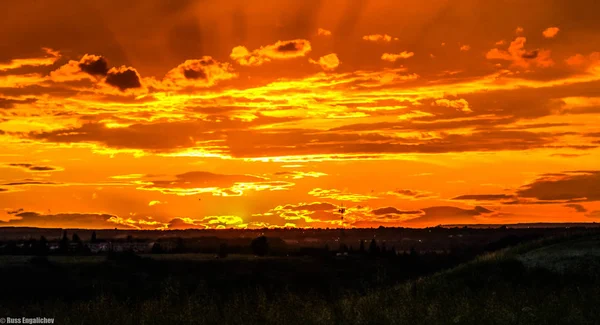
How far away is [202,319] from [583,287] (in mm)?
17850

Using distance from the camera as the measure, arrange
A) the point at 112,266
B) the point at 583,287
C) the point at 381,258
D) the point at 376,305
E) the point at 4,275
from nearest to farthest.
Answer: the point at 376,305 → the point at 583,287 → the point at 4,275 → the point at 112,266 → the point at 381,258

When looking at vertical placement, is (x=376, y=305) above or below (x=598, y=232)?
below

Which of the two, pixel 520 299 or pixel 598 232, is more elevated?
pixel 598 232

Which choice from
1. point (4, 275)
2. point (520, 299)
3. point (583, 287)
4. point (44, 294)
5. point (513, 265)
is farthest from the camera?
point (4, 275)

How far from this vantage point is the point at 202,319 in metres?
23.7

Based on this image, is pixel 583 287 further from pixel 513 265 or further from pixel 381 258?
pixel 381 258

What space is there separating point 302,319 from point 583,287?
Answer: 51.4ft

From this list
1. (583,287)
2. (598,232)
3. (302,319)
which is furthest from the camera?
(598,232)

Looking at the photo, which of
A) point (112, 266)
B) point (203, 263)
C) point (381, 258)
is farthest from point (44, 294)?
point (381, 258)

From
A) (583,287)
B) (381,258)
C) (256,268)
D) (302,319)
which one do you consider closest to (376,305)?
(302,319)

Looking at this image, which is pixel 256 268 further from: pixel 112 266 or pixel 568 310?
pixel 568 310

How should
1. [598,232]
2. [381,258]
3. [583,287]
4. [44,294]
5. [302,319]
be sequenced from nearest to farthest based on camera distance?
[302,319] → [583,287] → [598,232] → [44,294] → [381,258]

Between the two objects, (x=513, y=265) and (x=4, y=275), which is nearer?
(x=513, y=265)

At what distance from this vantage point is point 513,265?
40.1m
